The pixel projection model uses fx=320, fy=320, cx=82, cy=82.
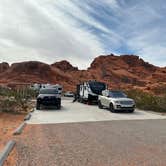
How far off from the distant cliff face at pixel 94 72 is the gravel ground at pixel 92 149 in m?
77.0

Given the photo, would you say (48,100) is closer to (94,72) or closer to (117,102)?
(117,102)

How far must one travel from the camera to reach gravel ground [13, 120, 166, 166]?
24.4 feet

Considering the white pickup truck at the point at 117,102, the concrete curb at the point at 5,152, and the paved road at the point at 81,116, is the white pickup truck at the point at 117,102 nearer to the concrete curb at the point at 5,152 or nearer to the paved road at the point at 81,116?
the paved road at the point at 81,116

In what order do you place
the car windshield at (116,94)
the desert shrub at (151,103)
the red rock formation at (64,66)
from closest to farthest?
the car windshield at (116,94) < the desert shrub at (151,103) < the red rock formation at (64,66)

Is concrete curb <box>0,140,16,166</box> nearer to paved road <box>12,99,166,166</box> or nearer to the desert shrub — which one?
paved road <box>12,99,166,166</box>

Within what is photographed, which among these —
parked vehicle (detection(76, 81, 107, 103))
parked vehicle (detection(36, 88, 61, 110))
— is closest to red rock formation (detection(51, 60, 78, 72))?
parked vehicle (detection(76, 81, 107, 103))

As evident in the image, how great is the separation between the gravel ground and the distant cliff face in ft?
253

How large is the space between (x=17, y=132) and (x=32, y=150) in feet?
11.3

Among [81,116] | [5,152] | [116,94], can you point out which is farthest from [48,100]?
[5,152]

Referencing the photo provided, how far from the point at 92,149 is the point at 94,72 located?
106 meters

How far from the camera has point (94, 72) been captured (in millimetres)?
114688

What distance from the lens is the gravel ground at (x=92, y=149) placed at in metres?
7.43

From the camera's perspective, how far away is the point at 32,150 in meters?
8.87

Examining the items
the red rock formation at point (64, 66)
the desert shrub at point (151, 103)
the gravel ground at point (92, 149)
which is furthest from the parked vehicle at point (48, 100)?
the red rock formation at point (64, 66)
